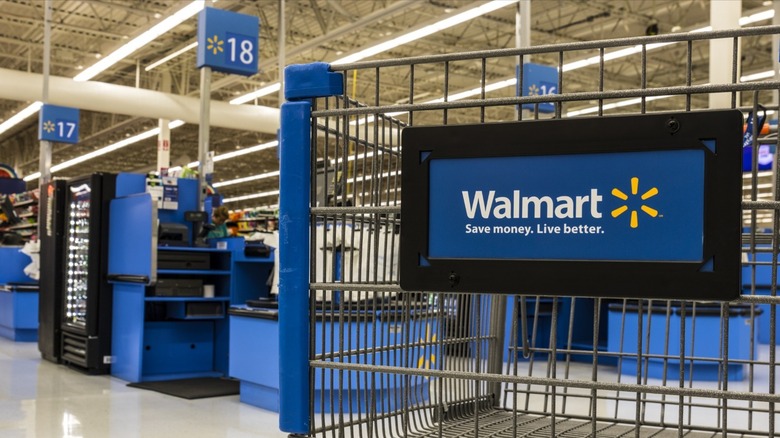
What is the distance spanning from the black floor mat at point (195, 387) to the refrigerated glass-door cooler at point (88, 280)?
729 millimetres

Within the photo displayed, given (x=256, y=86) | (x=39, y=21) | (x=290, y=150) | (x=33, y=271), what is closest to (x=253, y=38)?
(x=33, y=271)

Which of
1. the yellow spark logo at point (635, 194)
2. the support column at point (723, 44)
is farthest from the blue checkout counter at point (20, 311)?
the yellow spark logo at point (635, 194)

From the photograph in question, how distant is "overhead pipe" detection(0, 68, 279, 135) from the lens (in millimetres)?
13758

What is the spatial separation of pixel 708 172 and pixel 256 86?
19.3m

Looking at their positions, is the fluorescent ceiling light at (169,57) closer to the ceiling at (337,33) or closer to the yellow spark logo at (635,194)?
the ceiling at (337,33)

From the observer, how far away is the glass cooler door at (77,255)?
6.97 m

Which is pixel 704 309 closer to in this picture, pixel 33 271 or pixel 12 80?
pixel 33 271

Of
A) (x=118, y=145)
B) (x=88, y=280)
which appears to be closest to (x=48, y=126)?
(x=88, y=280)

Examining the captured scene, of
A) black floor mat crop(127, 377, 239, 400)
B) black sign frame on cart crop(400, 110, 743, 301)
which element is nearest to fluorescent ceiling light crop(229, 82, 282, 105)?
black floor mat crop(127, 377, 239, 400)

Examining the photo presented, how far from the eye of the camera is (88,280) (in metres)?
6.73

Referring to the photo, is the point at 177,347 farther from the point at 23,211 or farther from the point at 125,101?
the point at 23,211

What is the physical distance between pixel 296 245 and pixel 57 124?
10.8m

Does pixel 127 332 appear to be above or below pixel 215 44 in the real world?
below

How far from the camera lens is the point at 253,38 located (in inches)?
307
